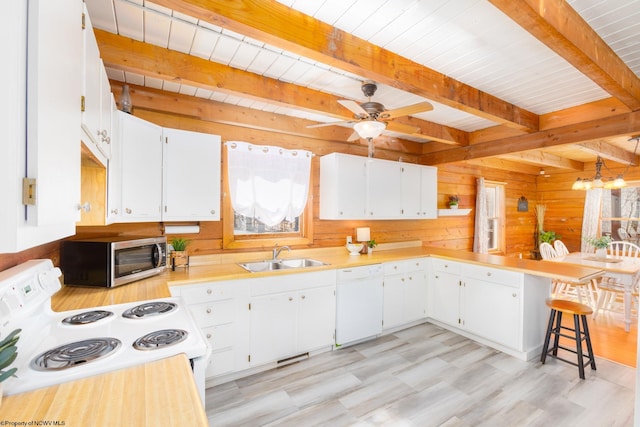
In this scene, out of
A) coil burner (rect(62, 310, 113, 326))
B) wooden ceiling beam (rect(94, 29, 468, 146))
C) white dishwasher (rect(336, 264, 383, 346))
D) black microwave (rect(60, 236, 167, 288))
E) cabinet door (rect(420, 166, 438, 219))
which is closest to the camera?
coil burner (rect(62, 310, 113, 326))

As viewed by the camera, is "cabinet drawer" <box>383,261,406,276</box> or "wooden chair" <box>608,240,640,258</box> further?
"wooden chair" <box>608,240,640,258</box>

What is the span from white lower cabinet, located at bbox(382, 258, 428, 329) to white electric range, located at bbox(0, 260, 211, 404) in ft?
7.72

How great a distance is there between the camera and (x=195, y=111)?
2.83 metres

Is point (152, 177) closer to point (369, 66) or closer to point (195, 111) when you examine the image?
point (195, 111)

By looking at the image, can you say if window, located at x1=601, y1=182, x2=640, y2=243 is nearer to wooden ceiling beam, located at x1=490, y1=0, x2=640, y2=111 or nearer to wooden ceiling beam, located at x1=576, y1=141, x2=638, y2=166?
wooden ceiling beam, located at x1=576, y1=141, x2=638, y2=166

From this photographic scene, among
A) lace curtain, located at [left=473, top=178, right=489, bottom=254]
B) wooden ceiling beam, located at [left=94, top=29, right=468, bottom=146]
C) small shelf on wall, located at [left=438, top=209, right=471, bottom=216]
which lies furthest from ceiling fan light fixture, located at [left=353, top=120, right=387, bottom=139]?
lace curtain, located at [left=473, top=178, right=489, bottom=254]

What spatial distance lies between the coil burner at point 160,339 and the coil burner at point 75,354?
9 centimetres

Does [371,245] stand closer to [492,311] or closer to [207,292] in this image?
[492,311]

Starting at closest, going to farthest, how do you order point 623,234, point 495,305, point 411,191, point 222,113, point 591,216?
point 222,113
point 495,305
point 411,191
point 623,234
point 591,216

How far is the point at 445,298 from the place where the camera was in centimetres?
361

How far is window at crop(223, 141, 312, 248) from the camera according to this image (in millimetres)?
3121

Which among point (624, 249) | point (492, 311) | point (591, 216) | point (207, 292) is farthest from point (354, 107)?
point (591, 216)

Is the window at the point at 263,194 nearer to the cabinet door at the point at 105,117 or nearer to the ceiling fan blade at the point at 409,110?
the ceiling fan blade at the point at 409,110

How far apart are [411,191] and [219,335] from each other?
2.92 metres
